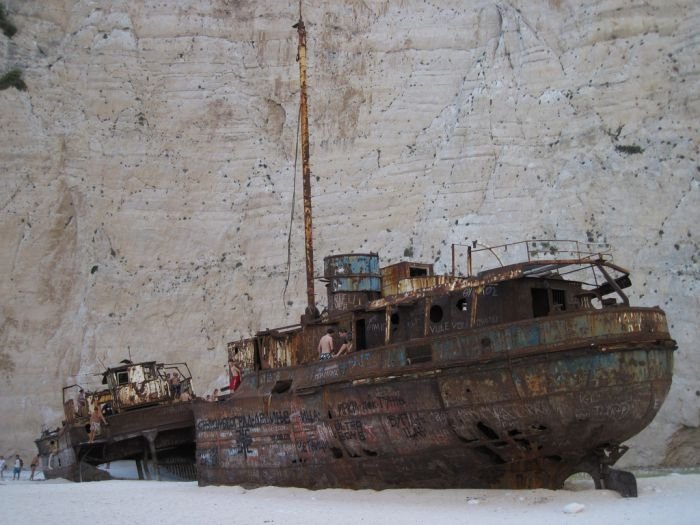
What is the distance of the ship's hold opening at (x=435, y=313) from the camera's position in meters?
16.6

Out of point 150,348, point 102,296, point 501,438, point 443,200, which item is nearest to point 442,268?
point 443,200

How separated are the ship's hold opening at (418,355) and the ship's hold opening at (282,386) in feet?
12.3

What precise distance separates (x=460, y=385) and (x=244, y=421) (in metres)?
6.58

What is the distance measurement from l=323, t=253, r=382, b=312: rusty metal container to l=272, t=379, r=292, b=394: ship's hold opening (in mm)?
1884

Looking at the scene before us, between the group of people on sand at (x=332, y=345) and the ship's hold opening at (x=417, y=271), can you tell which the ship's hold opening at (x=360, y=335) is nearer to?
the group of people on sand at (x=332, y=345)

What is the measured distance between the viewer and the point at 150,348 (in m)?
33.3

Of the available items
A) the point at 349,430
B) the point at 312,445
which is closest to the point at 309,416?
the point at 312,445

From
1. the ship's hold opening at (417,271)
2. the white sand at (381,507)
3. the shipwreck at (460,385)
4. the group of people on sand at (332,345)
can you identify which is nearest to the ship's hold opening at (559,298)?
the shipwreck at (460,385)

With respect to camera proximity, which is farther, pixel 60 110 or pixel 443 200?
pixel 60 110

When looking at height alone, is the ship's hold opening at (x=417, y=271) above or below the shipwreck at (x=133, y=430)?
above

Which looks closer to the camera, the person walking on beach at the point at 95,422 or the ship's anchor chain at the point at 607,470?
the ship's anchor chain at the point at 607,470

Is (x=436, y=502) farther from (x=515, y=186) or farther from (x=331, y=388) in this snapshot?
(x=515, y=186)

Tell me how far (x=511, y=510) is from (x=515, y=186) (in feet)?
64.0

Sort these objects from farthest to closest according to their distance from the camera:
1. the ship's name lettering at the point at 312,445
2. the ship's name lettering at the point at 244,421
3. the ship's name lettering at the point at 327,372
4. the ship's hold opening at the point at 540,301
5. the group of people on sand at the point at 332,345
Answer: the ship's name lettering at the point at 244,421
the group of people on sand at the point at 332,345
the ship's name lettering at the point at 312,445
the ship's name lettering at the point at 327,372
the ship's hold opening at the point at 540,301
